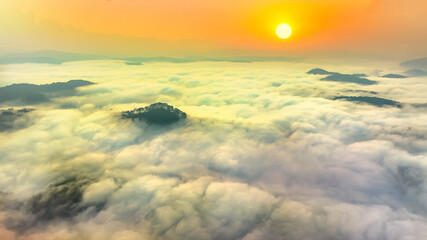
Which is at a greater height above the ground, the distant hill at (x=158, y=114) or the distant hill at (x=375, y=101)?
the distant hill at (x=375, y=101)

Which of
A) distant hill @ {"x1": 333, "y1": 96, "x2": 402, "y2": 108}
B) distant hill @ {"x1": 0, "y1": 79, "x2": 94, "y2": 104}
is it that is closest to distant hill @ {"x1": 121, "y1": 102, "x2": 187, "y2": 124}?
distant hill @ {"x1": 0, "y1": 79, "x2": 94, "y2": 104}

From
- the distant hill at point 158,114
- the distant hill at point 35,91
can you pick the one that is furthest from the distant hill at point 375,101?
the distant hill at point 35,91

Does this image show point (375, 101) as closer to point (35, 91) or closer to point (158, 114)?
point (158, 114)

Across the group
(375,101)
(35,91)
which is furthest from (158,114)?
(375,101)

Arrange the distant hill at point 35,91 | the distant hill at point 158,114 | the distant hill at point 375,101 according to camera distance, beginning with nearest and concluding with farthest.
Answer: the distant hill at point 158,114, the distant hill at point 375,101, the distant hill at point 35,91

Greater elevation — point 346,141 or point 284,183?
point 346,141

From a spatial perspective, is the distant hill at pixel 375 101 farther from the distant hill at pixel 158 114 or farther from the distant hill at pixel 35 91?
the distant hill at pixel 35 91

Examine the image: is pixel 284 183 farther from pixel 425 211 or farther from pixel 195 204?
pixel 425 211

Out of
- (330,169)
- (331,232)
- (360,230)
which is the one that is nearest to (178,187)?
(331,232)
